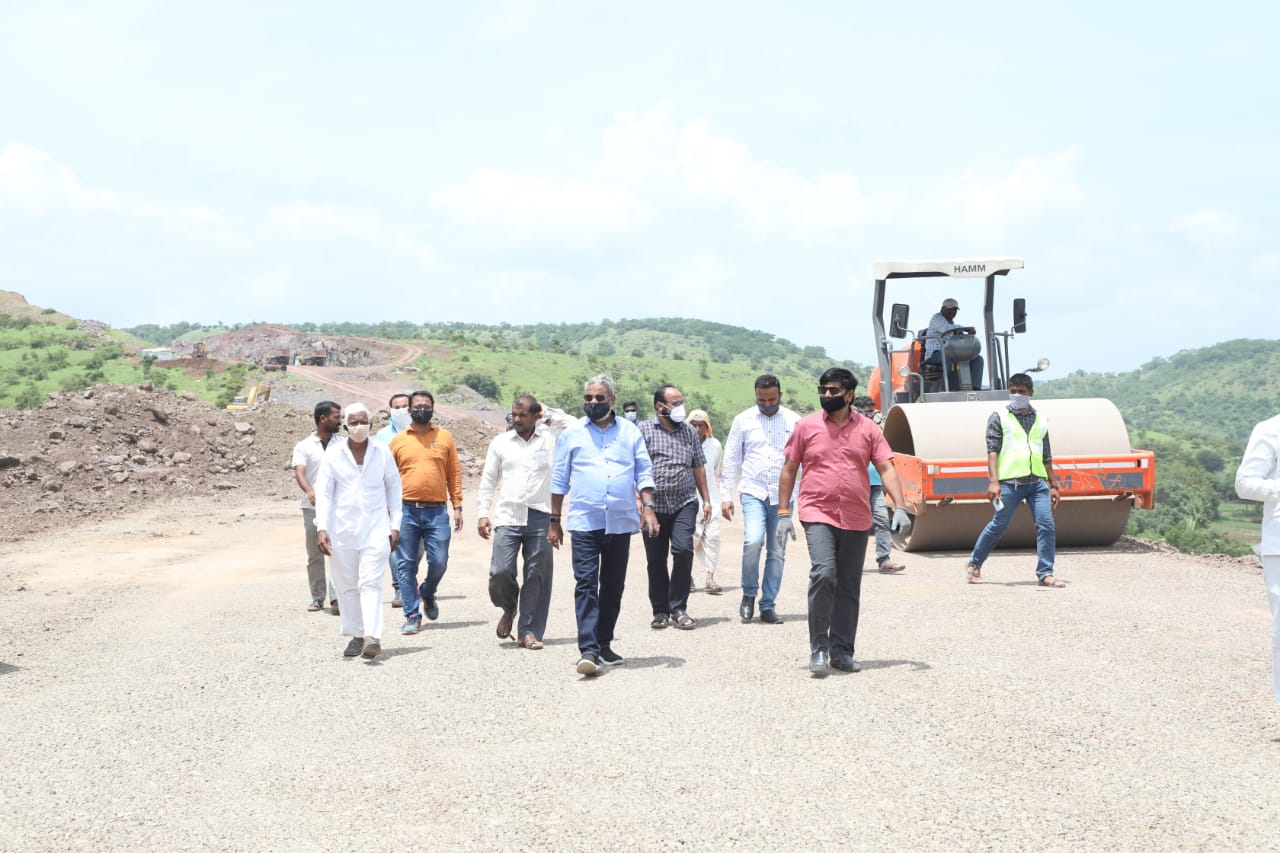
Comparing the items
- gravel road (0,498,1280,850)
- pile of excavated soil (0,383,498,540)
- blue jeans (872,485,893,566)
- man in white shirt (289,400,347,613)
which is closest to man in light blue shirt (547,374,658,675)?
gravel road (0,498,1280,850)

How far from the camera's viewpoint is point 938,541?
13.9 metres

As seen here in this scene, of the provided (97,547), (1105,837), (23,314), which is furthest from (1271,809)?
(23,314)

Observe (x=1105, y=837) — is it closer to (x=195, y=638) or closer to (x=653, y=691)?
(x=653, y=691)

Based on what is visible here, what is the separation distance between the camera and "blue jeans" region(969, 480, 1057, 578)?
11.0 metres

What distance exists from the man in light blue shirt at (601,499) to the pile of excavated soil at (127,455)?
14.3 m

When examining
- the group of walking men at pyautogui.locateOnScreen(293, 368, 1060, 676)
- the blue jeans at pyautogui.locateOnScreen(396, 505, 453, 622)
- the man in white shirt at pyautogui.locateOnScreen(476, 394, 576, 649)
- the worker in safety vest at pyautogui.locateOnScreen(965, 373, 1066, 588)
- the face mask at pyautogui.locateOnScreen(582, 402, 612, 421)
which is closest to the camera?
the group of walking men at pyautogui.locateOnScreen(293, 368, 1060, 676)

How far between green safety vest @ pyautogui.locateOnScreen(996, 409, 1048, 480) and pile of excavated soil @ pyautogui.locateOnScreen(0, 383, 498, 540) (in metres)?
14.5

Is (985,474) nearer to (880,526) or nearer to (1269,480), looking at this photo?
(880,526)

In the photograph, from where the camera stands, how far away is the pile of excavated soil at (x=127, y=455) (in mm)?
23438

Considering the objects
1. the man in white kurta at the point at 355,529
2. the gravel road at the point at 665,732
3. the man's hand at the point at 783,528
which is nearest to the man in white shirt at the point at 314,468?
the gravel road at the point at 665,732

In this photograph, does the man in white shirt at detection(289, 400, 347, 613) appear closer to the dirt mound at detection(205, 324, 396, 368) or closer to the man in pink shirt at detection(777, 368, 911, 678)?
the man in pink shirt at detection(777, 368, 911, 678)

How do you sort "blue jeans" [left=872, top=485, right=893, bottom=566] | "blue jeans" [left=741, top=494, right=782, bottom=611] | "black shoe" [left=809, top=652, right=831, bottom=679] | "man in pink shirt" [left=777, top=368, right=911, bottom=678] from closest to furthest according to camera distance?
"black shoe" [left=809, top=652, right=831, bottom=679]
"man in pink shirt" [left=777, top=368, right=911, bottom=678]
"blue jeans" [left=741, top=494, right=782, bottom=611]
"blue jeans" [left=872, top=485, right=893, bottom=566]

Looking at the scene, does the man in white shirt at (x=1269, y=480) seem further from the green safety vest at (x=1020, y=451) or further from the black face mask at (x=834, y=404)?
the green safety vest at (x=1020, y=451)

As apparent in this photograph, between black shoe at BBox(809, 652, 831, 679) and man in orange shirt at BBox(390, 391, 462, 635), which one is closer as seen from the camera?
black shoe at BBox(809, 652, 831, 679)
